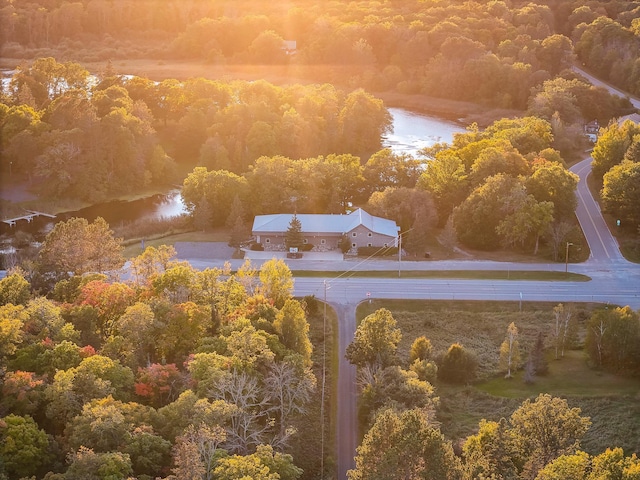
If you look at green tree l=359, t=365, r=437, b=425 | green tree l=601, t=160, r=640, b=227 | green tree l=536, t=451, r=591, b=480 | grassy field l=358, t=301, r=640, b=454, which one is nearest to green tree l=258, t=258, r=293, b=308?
grassy field l=358, t=301, r=640, b=454

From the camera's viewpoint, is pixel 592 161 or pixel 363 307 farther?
pixel 592 161

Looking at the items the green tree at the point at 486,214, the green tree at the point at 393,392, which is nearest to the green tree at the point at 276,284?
the green tree at the point at 393,392

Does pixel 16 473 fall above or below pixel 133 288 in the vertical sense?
below

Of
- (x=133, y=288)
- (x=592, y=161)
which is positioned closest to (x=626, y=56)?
(x=592, y=161)

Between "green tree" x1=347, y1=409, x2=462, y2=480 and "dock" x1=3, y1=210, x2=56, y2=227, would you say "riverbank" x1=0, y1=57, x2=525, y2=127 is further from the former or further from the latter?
"green tree" x1=347, y1=409, x2=462, y2=480

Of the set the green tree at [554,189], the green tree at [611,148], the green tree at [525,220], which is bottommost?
the green tree at [525,220]

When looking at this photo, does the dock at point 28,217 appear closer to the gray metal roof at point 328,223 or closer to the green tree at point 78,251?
the green tree at point 78,251

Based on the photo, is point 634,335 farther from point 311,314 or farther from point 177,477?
point 177,477
